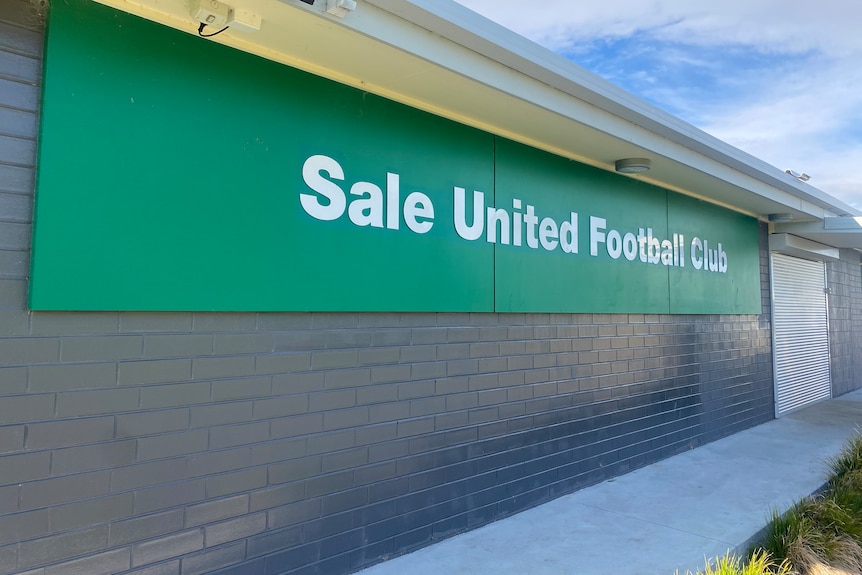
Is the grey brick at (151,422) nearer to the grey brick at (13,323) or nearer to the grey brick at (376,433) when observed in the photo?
the grey brick at (13,323)

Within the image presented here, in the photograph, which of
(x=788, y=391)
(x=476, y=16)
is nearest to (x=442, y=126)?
(x=476, y=16)

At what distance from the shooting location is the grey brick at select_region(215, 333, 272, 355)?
10.9 feet

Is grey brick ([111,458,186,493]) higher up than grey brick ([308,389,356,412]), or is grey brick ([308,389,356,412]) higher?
grey brick ([308,389,356,412])

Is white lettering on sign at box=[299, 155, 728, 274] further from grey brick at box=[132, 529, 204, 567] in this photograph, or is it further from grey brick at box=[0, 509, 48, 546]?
grey brick at box=[0, 509, 48, 546]

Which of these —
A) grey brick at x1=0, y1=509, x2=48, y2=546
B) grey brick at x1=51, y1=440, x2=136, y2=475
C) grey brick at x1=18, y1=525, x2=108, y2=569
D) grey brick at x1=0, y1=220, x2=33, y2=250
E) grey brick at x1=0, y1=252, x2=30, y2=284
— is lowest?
grey brick at x1=18, y1=525, x2=108, y2=569

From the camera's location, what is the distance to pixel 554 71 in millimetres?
4367

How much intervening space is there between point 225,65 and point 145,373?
1756mm

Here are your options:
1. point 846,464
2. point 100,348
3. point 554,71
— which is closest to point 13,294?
point 100,348

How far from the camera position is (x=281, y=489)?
3551 mm

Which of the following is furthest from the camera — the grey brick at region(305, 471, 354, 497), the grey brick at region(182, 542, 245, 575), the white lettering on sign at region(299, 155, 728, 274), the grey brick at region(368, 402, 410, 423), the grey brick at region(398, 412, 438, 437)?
the grey brick at region(398, 412, 438, 437)

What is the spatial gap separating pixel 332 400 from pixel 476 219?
1.91 meters

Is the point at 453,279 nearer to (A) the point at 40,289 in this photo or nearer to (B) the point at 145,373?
(B) the point at 145,373

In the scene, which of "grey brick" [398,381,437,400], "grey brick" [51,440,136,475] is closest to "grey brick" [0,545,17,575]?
"grey brick" [51,440,136,475]

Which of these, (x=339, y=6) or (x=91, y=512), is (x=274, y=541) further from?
(x=339, y=6)
